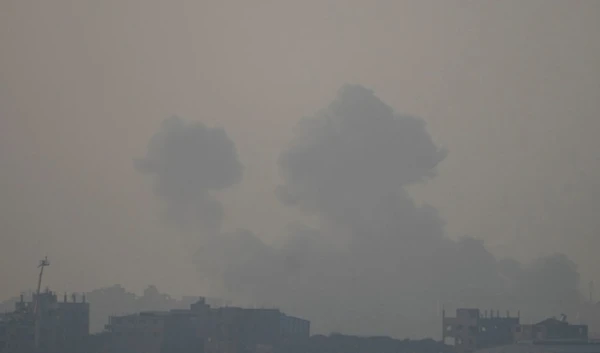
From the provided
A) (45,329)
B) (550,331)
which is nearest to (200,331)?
(45,329)

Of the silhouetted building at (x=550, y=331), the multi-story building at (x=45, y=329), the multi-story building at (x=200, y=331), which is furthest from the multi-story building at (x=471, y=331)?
the multi-story building at (x=45, y=329)

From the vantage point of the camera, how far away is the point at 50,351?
10894 centimetres

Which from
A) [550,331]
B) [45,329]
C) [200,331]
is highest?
[550,331]

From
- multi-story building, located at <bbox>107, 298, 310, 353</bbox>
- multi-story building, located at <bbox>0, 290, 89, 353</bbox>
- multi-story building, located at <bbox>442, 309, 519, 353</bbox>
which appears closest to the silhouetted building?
multi-story building, located at <bbox>442, 309, 519, 353</bbox>

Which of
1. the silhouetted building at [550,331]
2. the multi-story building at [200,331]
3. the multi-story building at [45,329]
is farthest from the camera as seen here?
the multi-story building at [45,329]

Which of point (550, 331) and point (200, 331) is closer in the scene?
point (550, 331)

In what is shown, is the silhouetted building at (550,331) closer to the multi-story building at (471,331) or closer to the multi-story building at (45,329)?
the multi-story building at (471,331)

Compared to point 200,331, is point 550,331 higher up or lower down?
higher up

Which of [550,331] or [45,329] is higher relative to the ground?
[550,331]

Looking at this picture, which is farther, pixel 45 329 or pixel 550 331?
pixel 45 329

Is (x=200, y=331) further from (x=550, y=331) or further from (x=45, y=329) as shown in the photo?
(x=550, y=331)

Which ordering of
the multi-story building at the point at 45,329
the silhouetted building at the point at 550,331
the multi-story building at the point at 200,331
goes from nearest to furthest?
the silhouetted building at the point at 550,331 < the multi-story building at the point at 200,331 < the multi-story building at the point at 45,329

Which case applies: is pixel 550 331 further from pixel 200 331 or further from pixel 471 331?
pixel 200 331

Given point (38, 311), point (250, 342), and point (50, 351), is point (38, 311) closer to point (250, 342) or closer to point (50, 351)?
point (50, 351)
